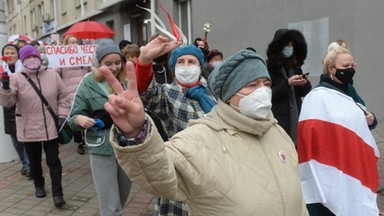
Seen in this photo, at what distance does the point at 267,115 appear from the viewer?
198 centimetres

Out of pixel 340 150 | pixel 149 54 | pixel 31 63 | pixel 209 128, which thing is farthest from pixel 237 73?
pixel 31 63

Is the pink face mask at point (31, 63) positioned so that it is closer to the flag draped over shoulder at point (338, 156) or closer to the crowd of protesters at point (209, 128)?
the crowd of protesters at point (209, 128)

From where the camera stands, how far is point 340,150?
2.88 metres

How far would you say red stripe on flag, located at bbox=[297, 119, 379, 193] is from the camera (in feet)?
9.46

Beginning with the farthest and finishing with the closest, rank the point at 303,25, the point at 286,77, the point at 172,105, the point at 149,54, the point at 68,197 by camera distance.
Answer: the point at 303,25
the point at 68,197
the point at 286,77
the point at 172,105
the point at 149,54

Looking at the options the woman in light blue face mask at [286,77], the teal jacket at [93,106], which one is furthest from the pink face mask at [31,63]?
the woman in light blue face mask at [286,77]

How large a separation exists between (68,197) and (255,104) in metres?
3.70

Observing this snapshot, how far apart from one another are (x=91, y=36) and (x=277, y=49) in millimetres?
7150

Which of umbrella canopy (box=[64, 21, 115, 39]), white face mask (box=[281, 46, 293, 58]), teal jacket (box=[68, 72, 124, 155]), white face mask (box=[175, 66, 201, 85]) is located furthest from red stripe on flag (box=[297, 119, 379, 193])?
umbrella canopy (box=[64, 21, 115, 39])

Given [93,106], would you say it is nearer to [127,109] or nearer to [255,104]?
[255,104]

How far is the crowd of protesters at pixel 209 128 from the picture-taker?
→ 1.49 metres

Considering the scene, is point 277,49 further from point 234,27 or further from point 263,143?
point 234,27

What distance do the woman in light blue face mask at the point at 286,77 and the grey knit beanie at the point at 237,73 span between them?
80.4 inches

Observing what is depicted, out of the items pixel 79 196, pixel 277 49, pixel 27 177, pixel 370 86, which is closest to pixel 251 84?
pixel 277 49
